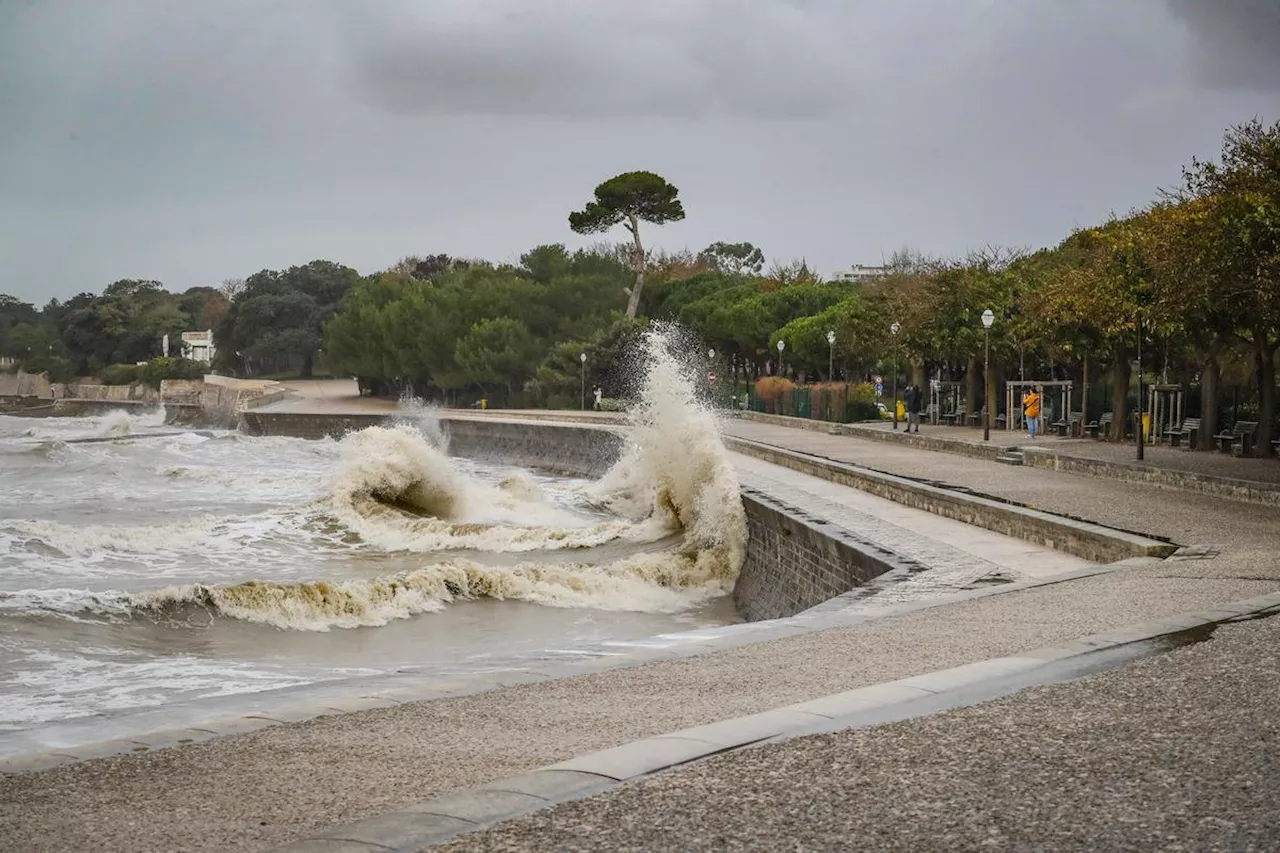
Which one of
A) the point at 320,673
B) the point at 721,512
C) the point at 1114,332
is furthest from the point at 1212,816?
the point at 1114,332

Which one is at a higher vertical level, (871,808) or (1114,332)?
(1114,332)

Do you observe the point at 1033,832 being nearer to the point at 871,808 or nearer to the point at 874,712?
the point at 871,808

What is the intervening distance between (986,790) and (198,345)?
129 m

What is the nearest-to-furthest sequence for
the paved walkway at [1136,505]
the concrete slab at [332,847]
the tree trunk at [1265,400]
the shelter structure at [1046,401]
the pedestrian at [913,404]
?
the concrete slab at [332,847], the paved walkway at [1136,505], the tree trunk at [1265,400], the shelter structure at [1046,401], the pedestrian at [913,404]

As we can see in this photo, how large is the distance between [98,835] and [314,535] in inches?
782

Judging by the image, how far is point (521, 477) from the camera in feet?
103

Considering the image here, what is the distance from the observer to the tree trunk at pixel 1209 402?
Result: 2522 centimetres

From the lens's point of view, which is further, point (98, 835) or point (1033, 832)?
point (98, 835)

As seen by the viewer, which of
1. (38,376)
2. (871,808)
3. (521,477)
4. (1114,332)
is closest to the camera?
(871,808)

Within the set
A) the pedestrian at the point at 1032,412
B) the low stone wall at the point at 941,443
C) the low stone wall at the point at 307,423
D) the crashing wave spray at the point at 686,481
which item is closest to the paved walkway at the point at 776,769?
the crashing wave spray at the point at 686,481

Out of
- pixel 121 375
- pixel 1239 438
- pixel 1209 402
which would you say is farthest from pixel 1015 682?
pixel 121 375

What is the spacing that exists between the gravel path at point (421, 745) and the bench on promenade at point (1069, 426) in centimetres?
2452

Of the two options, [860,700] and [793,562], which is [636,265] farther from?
[860,700]

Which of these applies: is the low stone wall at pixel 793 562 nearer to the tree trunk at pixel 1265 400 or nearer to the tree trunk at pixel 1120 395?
the tree trunk at pixel 1265 400
